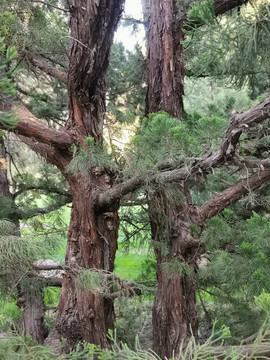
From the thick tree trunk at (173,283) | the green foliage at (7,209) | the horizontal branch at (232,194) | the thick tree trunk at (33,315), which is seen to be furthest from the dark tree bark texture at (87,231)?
the thick tree trunk at (33,315)

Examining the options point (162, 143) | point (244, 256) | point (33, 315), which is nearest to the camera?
point (162, 143)

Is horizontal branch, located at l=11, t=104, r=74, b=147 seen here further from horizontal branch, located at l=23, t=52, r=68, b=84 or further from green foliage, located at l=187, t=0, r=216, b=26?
green foliage, located at l=187, t=0, r=216, b=26

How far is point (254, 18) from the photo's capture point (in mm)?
1432

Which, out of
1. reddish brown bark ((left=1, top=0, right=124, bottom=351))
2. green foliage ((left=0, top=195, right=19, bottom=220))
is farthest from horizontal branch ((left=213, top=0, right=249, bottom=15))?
green foliage ((left=0, top=195, right=19, bottom=220))

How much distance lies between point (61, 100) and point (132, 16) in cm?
135

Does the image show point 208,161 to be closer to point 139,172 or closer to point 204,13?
point 139,172

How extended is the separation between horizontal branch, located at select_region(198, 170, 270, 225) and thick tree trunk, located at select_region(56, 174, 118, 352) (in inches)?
32.7

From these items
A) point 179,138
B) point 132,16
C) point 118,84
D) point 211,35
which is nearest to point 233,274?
point 179,138

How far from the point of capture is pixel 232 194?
2.96 m

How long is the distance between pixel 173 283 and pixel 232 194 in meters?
1.02

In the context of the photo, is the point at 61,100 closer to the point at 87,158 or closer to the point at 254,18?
the point at 87,158

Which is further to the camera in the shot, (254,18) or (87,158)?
(87,158)

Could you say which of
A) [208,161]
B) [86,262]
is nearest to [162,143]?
[208,161]

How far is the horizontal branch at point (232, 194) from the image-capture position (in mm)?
2701
